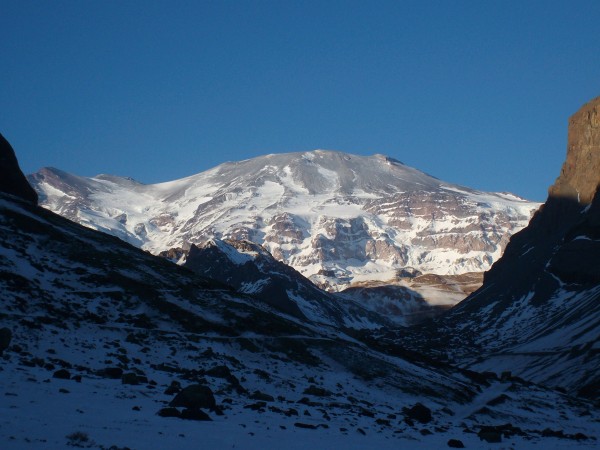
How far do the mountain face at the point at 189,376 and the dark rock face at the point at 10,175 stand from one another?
467 inches

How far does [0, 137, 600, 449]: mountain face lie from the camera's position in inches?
1230

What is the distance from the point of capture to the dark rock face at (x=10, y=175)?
4309 inches

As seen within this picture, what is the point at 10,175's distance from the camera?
363 feet

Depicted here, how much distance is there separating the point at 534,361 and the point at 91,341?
10768cm

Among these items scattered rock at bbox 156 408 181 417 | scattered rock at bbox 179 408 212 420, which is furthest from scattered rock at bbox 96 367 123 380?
scattered rock at bbox 179 408 212 420

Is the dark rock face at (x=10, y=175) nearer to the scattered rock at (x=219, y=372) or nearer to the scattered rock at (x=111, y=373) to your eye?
the scattered rock at (x=219, y=372)

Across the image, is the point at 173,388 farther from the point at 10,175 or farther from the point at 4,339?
the point at 10,175

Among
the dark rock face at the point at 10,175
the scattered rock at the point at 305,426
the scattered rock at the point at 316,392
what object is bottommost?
the scattered rock at the point at 305,426

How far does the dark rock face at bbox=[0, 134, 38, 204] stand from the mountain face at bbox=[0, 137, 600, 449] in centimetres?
1185

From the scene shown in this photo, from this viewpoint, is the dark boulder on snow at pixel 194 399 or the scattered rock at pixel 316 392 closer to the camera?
the dark boulder on snow at pixel 194 399

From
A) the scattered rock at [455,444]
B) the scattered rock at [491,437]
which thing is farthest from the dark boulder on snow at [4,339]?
the scattered rock at [491,437]

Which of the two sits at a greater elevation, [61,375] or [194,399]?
[194,399]

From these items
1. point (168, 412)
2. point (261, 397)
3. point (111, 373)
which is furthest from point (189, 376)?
point (168, 412)

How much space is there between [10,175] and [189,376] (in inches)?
2838
